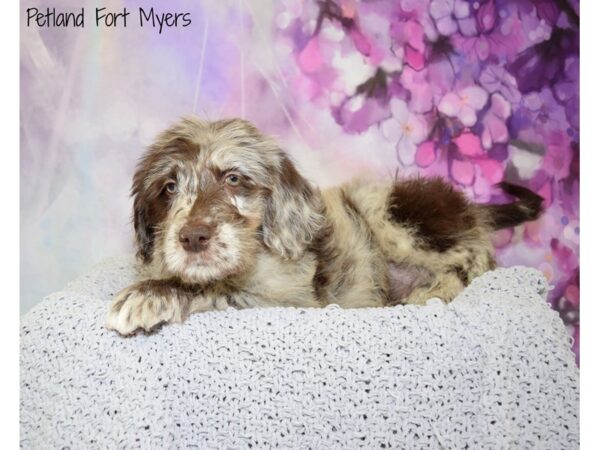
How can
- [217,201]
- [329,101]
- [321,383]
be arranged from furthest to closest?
[329,101]
[217,201]
[321,383]

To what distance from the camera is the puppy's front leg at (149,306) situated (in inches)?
99.7

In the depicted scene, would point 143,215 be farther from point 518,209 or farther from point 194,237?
point 518,209

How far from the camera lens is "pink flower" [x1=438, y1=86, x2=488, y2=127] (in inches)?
168

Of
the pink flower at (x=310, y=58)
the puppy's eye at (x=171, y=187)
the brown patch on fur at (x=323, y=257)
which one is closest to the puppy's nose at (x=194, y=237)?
the puppy's eye at (x=171, y=187)

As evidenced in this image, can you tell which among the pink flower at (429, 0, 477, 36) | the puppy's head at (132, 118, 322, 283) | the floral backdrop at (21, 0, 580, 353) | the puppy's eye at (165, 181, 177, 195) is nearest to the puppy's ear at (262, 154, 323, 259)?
the puppy's head at (132, 118, 322, 283)

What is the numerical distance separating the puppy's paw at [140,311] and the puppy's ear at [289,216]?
636mm

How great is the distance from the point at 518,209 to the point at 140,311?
252cm

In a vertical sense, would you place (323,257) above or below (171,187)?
below

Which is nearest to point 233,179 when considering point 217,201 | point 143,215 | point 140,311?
point 217,201

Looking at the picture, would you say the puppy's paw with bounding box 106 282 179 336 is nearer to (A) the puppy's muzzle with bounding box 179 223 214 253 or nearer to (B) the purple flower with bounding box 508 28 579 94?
(A) the puppy's muzzle with bounding box 179 223 214 253

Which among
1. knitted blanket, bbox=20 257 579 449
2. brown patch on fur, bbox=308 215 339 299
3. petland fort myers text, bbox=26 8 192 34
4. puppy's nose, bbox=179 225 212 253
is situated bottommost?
knitted blanket, bbox=20 257 579 449

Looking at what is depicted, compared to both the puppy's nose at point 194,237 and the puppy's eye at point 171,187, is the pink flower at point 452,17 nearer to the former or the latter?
the puppy's eye at point 171,187

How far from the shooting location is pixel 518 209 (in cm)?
405
